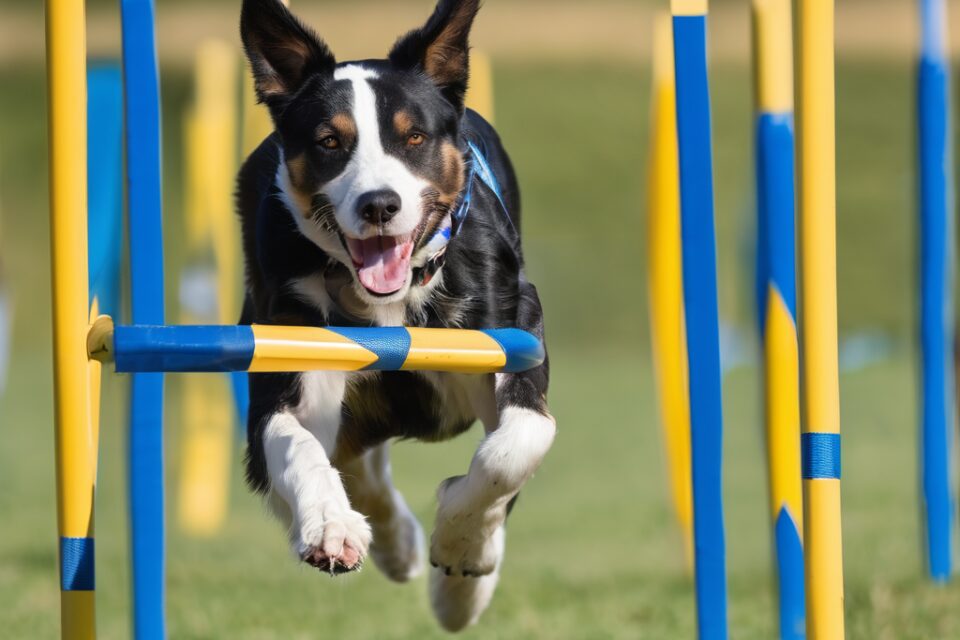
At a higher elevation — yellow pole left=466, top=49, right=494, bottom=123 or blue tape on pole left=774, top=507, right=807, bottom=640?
yellow pole left=466, top=49, right=494, bottom=123

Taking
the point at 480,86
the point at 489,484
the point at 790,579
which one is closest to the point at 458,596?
the point at 489,484

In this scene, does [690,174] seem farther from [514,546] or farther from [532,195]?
[532,195]

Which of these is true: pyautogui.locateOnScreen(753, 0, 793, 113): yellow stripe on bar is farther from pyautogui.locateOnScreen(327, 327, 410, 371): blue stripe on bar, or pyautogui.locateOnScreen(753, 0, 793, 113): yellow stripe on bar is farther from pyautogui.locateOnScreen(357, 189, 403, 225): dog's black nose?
pyautogui.locateOnScreen(327, 327, 410, 371): blue stripe on bar

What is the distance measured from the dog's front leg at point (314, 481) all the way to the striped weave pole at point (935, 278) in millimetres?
3637

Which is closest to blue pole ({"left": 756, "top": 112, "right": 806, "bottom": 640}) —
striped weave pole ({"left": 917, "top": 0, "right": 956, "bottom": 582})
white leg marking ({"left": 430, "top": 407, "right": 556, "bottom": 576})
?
white leg marking ({"left": 430, "top": 407, "right": 556, "bottom": 576})

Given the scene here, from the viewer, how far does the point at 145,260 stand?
14.2ft

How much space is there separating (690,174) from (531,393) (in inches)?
32.5

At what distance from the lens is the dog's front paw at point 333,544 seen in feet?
11.5

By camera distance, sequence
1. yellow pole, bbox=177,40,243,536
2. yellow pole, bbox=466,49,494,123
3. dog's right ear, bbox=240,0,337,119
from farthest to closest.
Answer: yellow pole, bbox=177,40,243,536 < yellow pole, bbox=466,49,494,123 < dog's right ear, bbox=240,0,337,119

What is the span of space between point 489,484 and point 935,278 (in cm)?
366

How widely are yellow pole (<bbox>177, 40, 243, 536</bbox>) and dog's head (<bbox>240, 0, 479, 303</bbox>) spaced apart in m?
5.40

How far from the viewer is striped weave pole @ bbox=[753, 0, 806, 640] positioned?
14.6 feet

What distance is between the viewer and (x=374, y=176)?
3.91 meters

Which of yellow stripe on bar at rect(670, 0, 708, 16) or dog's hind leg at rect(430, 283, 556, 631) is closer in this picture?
dog's hind leg at rect(430, 283, 556, 631)
